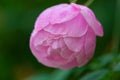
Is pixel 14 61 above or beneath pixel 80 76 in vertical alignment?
above

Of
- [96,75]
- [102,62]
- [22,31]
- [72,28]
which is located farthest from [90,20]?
[22,31]

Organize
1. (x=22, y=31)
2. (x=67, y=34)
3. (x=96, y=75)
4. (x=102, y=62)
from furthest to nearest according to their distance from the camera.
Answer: (x=22, y=31) → (x=102, y=62) → (x=96, y=75) → (x=67, y=34)

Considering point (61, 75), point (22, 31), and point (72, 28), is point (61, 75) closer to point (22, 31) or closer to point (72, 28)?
point (72, 28)

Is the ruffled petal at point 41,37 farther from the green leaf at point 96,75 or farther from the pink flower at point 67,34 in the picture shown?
the green leaf at point 96,75

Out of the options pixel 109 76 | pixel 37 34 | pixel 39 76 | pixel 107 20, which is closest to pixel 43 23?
pixel 37 34

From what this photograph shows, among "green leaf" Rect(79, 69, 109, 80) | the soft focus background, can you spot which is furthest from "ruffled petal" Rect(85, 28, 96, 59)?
the soft focus background

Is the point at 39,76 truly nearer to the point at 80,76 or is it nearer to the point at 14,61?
the point at 80,76

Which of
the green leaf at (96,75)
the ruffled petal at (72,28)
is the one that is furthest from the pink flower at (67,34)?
the green leaf at (96,75)
